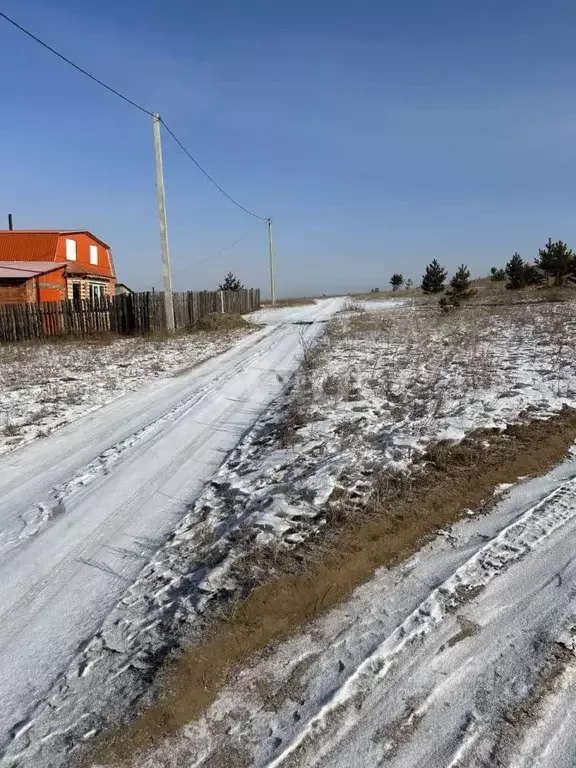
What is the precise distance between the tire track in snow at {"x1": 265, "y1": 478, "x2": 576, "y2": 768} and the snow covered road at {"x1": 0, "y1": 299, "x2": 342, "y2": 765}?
1.15 m

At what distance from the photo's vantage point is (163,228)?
18.3m

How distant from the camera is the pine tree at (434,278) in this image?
129ft

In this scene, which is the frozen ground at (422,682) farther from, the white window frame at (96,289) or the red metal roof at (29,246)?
the red metal roof at (29,246)

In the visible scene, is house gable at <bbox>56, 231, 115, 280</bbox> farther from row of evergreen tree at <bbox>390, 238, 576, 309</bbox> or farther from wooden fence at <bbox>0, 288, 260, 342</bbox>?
row of evergreen tree at <bbox>390, 238, 576, 309</bbox>

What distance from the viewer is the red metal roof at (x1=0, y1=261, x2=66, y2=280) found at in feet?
78.4

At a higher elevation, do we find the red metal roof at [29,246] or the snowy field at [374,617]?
the red metal roof at [29,246]

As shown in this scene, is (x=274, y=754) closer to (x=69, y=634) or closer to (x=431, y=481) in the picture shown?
(x=69, y=634)

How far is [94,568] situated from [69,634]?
26.3 inches

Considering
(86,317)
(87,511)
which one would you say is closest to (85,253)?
(86,317)

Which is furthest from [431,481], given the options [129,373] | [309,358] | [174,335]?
[174,335]

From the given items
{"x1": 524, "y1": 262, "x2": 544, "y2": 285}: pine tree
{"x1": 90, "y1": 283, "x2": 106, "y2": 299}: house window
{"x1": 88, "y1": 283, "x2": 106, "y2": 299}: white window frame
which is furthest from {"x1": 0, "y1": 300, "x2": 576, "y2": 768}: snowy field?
{"x1": 524, "y1": 262, "x2": 544, "y2": 285}: pine tree

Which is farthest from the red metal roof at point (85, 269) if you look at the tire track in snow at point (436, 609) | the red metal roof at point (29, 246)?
the tire track in snow at point (436, 609)

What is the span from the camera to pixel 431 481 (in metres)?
4.27

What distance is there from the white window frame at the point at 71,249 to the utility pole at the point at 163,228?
15068mm
